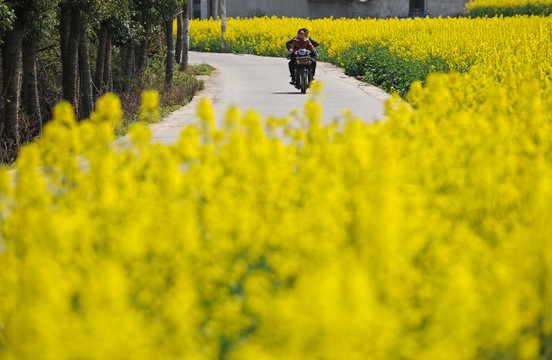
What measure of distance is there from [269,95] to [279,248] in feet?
61.2

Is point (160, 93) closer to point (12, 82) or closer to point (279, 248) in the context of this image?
point (12, 82)

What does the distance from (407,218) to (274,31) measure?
4324 centimetres

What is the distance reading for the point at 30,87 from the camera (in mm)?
18047

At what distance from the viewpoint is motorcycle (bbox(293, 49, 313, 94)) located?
2402cm

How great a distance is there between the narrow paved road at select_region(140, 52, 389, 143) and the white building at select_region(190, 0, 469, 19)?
962 inches

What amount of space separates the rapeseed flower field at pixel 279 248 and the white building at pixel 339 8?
5369 cm

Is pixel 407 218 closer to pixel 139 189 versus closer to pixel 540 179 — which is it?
pixel 540 179

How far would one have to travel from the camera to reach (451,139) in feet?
23.2

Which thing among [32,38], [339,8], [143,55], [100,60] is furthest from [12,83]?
[339,8]

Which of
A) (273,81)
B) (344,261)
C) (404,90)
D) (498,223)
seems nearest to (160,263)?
(344,261)

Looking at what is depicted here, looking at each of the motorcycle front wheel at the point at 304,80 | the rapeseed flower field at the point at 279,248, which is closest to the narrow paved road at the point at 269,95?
the motorcycle front wheel at the point at 304,80

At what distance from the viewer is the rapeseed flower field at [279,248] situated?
3.14 metres

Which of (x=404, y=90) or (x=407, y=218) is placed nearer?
(x=407, y=218)

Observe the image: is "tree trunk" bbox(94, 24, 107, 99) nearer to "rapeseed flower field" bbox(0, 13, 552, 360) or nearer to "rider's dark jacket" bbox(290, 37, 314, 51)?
"rider's dark jacket" bbox(290, 37, 314, 51)
